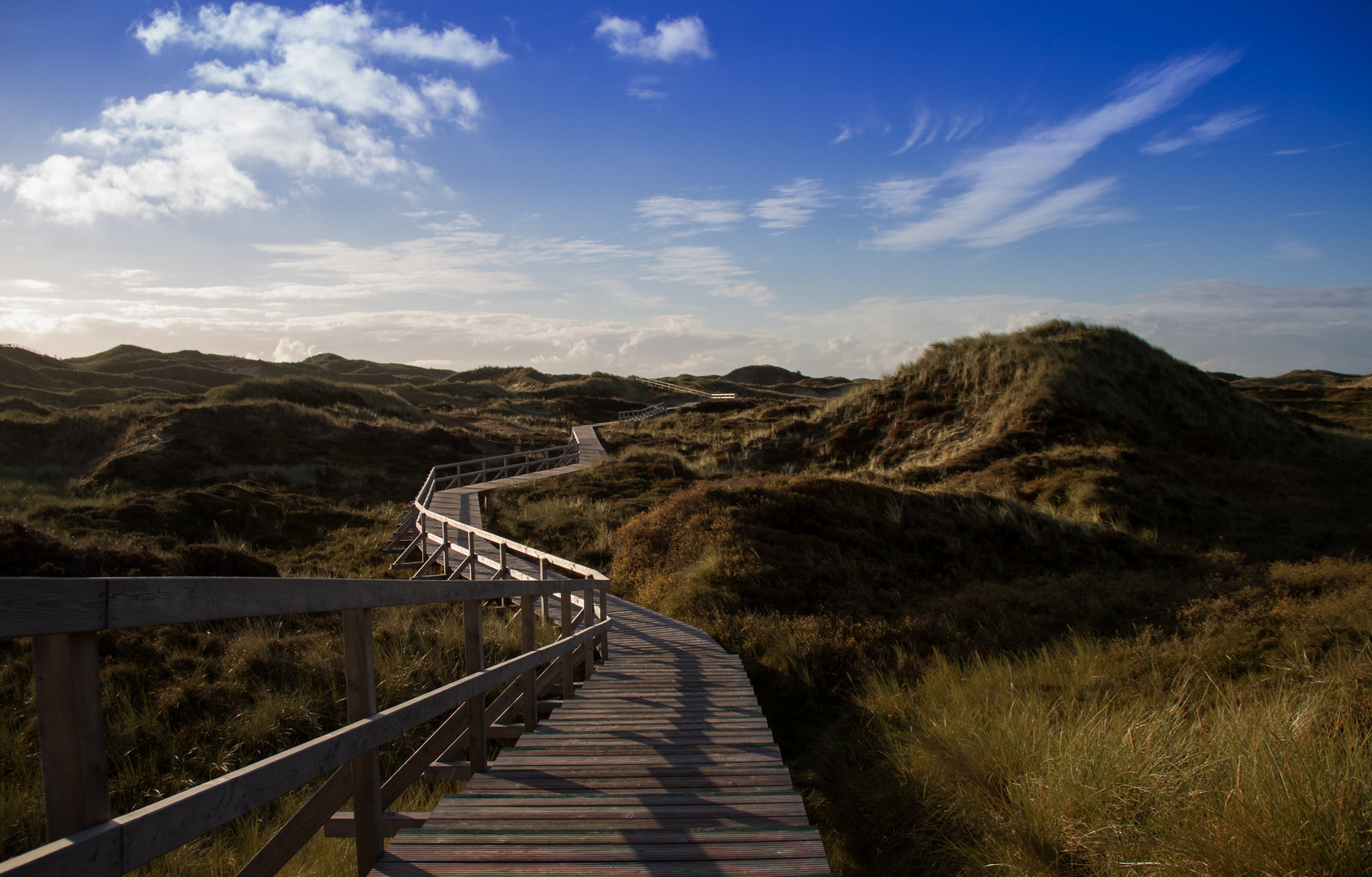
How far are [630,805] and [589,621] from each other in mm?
4927

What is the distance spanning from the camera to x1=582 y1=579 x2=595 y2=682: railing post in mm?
7289

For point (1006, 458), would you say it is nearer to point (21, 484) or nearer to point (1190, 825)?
point (1190, 825)

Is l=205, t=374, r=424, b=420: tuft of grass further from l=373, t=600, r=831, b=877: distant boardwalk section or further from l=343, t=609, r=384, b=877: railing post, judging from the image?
l=343, t=609, r=384, b=877: railing post

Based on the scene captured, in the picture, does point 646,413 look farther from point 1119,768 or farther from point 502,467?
point 1119,768

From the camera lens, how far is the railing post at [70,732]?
1584mm

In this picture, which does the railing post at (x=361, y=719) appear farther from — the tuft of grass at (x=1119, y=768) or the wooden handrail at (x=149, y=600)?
the tuft of grass at (x=1119, y=768)

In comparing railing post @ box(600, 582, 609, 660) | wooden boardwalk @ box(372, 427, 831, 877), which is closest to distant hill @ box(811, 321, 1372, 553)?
railing post @ box(600, 582, 609, 660)

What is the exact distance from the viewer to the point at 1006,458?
20.6 metres

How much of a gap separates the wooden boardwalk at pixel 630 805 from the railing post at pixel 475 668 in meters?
0.16

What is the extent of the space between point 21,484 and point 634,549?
18.0 meters

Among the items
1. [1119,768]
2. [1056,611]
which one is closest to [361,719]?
[1119,768]

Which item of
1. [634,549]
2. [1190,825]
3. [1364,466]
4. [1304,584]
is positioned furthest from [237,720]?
[1364,466]

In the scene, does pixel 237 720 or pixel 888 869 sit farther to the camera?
pixel 237 720

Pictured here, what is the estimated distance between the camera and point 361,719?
287 centimetres
